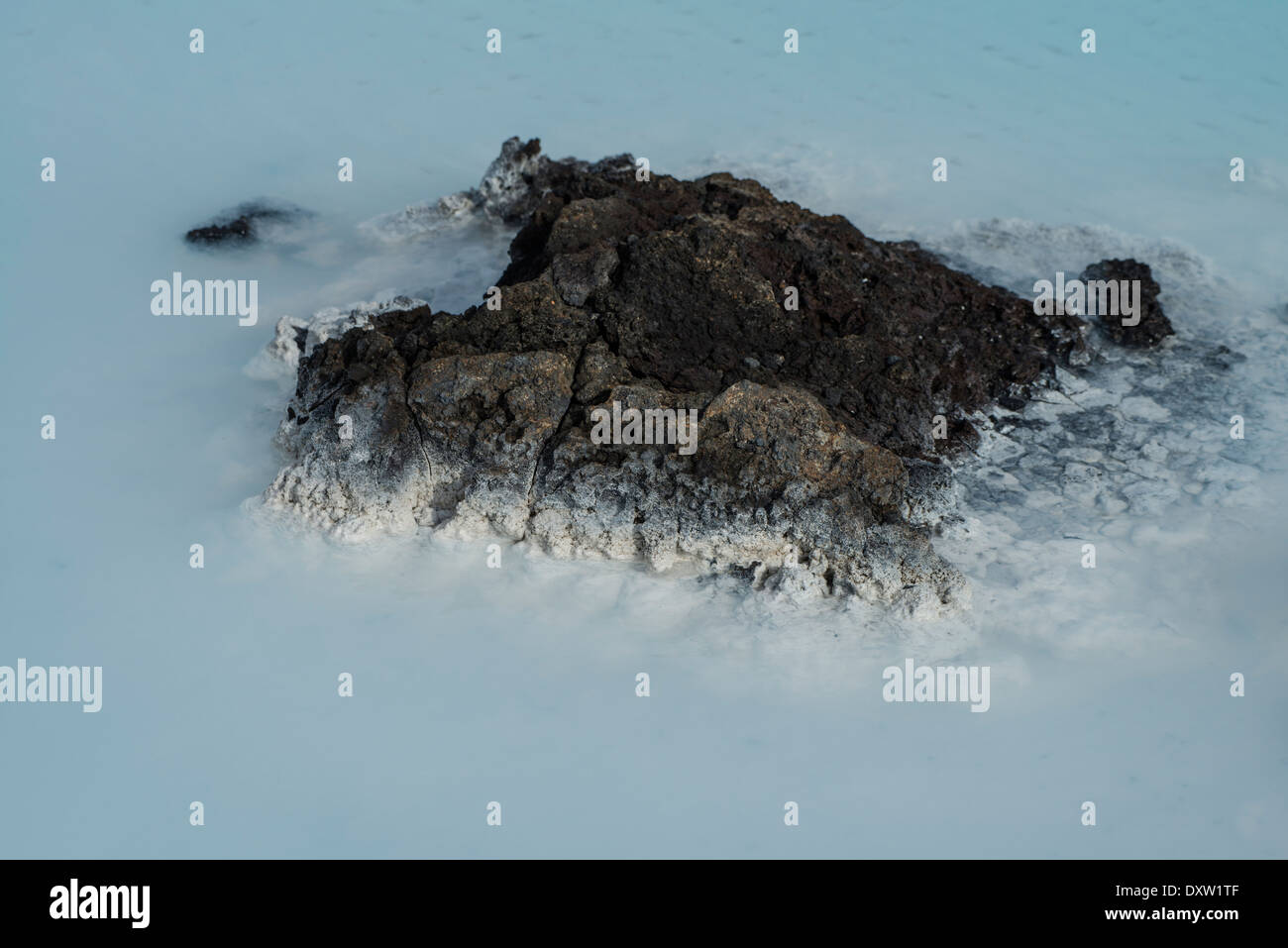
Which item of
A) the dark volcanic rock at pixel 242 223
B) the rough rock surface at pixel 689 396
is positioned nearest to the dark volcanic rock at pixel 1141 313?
the rough rock surface at pixel 689 396

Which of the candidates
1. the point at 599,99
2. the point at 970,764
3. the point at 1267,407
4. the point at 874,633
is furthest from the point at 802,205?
the point at 970,764

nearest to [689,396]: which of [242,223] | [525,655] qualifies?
[525,655]

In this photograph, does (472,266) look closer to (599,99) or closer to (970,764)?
(599,99)

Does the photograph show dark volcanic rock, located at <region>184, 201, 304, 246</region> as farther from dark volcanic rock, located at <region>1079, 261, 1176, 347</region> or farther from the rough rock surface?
dark volcanic rock, located at <region>1079, 261, 1176, 347</region>

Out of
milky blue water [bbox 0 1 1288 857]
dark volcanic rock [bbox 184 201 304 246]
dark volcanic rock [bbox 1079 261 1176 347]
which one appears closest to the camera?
milky blue water [bbox 0 1 1288 857]

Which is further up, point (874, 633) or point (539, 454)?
point (539, 454)

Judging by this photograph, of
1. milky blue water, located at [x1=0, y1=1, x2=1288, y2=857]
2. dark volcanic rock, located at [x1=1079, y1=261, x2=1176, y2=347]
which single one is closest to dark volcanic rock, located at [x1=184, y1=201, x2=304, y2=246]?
milky blue water, located at [x1=0, y1=1, x2=1288, y2=857]

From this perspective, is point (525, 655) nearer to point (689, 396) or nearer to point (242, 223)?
point (689, 396)
